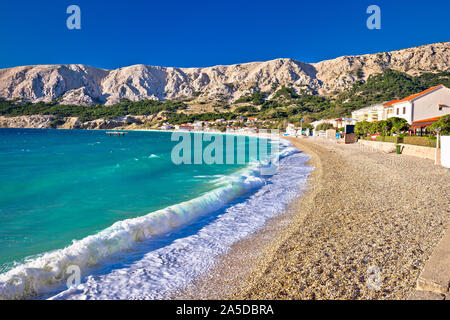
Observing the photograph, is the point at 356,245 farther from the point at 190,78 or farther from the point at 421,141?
the point at 190,78

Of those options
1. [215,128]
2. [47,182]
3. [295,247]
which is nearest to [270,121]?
[215,128]

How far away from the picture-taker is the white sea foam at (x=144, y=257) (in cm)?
431

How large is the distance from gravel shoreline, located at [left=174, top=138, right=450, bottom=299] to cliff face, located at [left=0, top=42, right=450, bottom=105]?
129 m

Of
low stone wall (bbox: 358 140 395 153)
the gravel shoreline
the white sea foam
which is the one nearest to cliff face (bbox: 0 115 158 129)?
low stone wall (bbox: 358 140 395 153)

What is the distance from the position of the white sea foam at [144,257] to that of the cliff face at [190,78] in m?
130

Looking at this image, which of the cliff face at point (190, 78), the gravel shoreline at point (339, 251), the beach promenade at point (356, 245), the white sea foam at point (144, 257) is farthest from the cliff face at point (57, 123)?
the gravel shoreline at point (339, 251)

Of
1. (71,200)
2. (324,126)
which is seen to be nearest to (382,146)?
(71,200)

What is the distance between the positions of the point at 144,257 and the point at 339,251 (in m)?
3.81

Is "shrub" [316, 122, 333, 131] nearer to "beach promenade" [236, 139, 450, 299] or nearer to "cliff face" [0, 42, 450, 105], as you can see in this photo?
"beach promenade" [236, 139, 450, 299]

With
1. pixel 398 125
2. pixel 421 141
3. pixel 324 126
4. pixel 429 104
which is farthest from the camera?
pixel 324 126

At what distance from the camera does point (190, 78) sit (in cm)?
17775

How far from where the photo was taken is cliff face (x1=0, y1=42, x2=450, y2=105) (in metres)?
129

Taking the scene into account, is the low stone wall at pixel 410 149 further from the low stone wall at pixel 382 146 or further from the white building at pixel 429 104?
the white building at pixel 429 104
